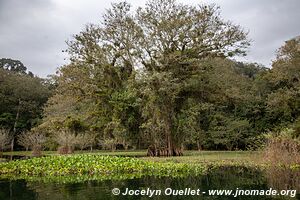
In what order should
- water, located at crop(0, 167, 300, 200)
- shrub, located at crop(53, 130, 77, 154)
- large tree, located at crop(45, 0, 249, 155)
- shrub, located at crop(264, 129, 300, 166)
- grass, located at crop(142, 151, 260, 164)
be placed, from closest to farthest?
water, located at crop(0, 167, 300, 200) → shrub, located at crop(264, 129, 300, 166) → grass, located at crop(142, 151, 260, 164) → large tree, located at crop(45, 0, 249, 155) → shrub, located at crop(53, 130, 77, 154)

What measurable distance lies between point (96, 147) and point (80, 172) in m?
31.3

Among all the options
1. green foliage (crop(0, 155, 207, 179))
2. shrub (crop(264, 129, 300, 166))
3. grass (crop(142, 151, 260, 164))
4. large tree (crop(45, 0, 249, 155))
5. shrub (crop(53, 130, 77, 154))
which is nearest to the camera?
shrub (crop(264, 129, 300, 166))

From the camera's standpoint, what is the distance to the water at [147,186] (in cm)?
1038

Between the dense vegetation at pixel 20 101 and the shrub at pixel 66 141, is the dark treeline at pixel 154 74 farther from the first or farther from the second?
the dense vegetation at pixel 20 101

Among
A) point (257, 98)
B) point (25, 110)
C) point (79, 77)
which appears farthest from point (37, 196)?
point (25, 110)

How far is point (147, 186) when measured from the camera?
39.0 ft

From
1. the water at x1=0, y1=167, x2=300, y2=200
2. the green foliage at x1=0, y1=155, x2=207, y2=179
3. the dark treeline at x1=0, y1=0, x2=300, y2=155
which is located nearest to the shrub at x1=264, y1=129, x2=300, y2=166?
the water at x1=0, y1=167, x2=300, y2=200

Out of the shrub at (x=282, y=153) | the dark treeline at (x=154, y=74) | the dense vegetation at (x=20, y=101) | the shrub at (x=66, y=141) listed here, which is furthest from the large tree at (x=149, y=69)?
the dense vegetation at (x=20, y=101)

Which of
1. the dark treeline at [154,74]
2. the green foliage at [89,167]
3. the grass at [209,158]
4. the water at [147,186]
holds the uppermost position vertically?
the dark treeline at [154,74]

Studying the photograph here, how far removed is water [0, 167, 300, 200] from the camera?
34.0ft

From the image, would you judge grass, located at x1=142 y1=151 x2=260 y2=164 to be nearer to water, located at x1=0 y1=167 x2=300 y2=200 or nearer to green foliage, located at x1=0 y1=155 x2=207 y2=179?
green foliage, located at x1=0 y1=155 x2=207 y2=179

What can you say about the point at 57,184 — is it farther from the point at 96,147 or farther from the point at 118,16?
the point at 96,147

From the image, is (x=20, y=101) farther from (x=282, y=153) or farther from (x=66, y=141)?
(x=282, y=153)

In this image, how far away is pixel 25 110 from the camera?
5609 cm
